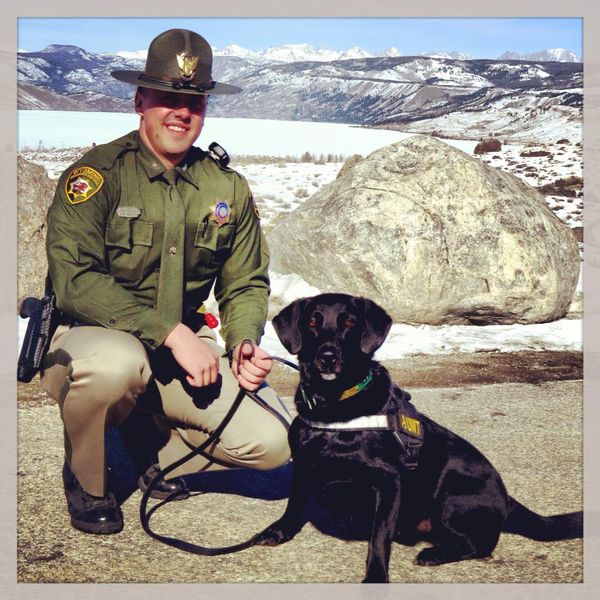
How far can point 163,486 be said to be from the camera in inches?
152

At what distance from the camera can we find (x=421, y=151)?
8586mm

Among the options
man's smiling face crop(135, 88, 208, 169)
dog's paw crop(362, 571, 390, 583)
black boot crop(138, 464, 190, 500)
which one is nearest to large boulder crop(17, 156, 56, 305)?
black boot crop(138, 464, 190, 500)

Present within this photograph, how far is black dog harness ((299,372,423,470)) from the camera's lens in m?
3.09

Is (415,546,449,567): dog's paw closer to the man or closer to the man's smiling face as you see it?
the man

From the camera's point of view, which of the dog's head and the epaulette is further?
the epaulette

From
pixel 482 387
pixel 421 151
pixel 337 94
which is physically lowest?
pixel 482 387

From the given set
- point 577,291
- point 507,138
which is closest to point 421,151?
point 577,291

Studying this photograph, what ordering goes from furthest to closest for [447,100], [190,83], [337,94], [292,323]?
[447,100], [337,94], [190,83], [292,323]

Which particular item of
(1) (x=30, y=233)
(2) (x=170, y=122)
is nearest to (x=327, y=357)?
(2) (x=170, y=122)

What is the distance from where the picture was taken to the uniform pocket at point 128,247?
138 inches

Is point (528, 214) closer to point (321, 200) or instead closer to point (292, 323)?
point (321, 200)

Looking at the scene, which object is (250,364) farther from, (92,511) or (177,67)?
(177,67)

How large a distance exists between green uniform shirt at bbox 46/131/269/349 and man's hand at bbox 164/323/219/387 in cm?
5

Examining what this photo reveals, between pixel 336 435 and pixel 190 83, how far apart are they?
1.64 meters
